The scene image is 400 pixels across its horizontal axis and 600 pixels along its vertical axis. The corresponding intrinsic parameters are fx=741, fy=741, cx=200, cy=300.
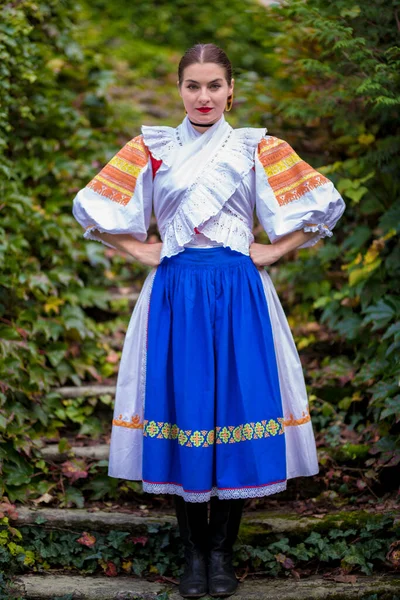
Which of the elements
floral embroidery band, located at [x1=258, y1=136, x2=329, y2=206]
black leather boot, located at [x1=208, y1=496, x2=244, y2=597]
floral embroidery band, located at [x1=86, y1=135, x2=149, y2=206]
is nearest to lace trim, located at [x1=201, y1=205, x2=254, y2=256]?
floral embroidery band, located at [x1=258, y1=136, x2=329, y2=206]

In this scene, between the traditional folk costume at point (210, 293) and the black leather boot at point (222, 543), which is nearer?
the traditional folk costume at point (210, 293)

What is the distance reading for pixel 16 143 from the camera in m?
4.08

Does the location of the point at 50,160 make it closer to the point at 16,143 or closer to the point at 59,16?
the point at 16,143

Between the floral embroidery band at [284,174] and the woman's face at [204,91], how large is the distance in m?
0.19

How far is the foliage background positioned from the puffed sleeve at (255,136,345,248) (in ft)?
2.75

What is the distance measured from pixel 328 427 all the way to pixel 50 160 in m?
2.13

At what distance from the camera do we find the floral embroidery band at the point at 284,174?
2.32 m

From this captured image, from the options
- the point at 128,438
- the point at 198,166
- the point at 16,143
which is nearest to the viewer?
the point at 198,166

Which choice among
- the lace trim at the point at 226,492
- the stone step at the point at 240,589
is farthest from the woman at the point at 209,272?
the stone step at the point at 240,589

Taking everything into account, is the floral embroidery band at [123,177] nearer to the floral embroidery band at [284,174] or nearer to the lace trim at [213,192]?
the lace trim at [213,192]

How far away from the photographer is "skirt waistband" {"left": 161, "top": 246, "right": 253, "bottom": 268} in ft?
7.70

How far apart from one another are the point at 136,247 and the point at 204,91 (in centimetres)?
54

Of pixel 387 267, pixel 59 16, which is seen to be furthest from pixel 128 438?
pixel 59 16

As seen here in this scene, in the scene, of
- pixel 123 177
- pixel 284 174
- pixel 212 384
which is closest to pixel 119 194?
pixel 123 177
